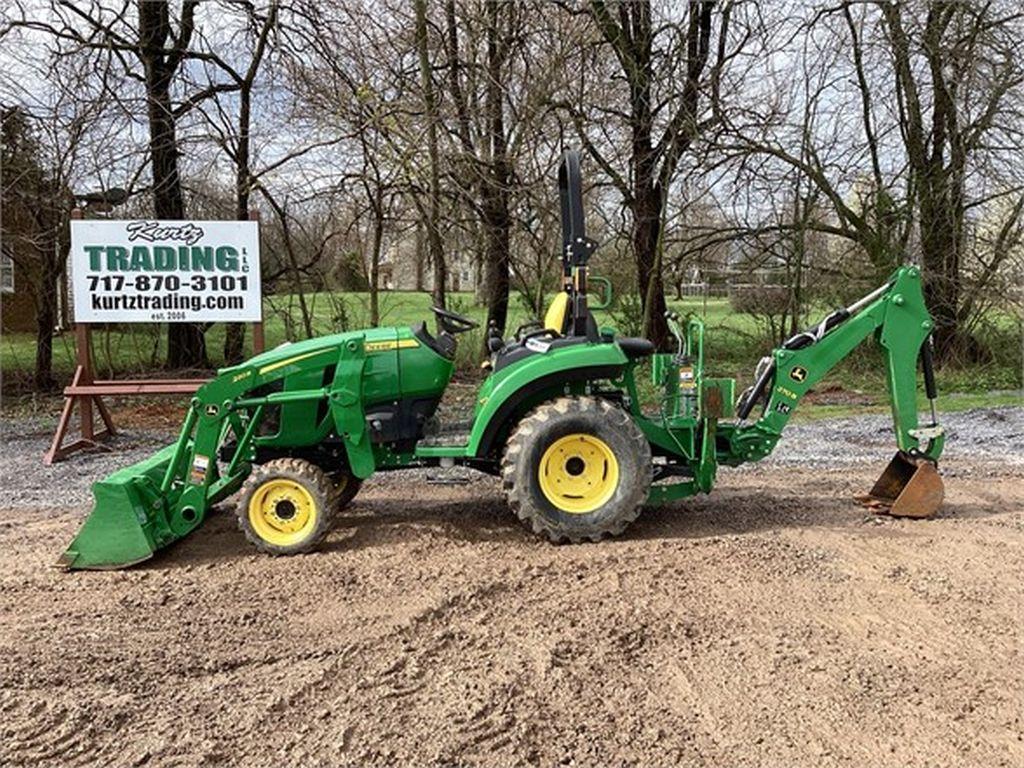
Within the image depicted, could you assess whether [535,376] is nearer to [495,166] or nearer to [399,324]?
[399,324]

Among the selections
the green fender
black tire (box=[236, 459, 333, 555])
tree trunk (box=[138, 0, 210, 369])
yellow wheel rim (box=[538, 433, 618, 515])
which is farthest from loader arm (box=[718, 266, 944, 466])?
tree trunk (box=[138, 0, 210, 369])

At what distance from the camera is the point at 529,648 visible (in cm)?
344

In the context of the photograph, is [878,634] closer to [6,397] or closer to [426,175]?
[426,175]

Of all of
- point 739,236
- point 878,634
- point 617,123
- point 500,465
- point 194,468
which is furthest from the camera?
point 739,236

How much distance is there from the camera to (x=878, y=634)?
3576 millimetres

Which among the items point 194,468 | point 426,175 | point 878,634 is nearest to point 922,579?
point 878,634

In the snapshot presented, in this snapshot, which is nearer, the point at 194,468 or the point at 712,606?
the point at 712,606

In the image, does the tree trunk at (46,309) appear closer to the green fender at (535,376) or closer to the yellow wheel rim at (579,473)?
the green fender at (535,376)

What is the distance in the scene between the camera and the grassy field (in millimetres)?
12086

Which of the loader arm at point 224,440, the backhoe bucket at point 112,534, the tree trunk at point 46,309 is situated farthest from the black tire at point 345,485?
the tree trunk at point 46,309

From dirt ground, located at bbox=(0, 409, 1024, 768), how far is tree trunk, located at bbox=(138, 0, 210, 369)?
7.79m

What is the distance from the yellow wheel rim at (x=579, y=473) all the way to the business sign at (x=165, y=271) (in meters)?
4.73

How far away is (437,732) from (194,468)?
8.23 ft

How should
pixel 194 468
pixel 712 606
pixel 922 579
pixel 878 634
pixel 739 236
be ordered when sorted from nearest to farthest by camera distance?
pixel 878 634
pixel 712 606
pixel 922 579
pixel 194 468
pixel 739 236
